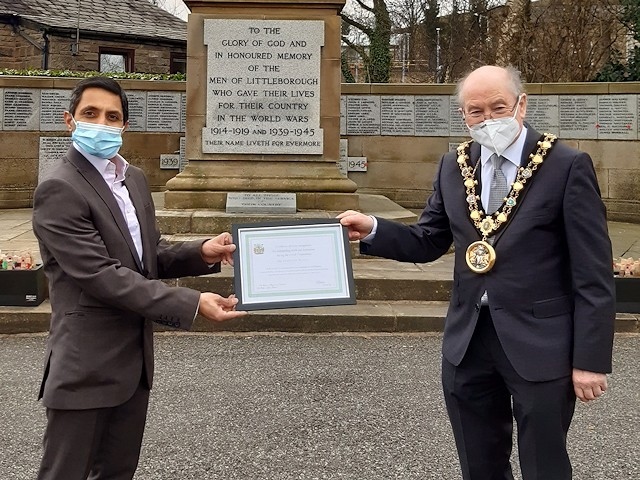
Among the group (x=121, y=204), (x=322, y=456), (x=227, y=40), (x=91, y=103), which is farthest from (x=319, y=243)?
(x=227, y=40)

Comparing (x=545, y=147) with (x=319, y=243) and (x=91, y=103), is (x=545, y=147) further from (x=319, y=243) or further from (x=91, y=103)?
(x=91, y=103)

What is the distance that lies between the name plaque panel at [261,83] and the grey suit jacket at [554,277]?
6459 millimetres

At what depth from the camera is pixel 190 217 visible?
8.06 metres

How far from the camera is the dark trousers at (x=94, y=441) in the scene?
2.27m

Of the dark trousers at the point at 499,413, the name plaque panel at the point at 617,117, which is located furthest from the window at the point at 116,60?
the dark trousers at the point at 499,413

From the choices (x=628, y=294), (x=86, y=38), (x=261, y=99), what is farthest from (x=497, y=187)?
(x=86, y=38)

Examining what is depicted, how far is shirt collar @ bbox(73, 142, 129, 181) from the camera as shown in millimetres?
2357

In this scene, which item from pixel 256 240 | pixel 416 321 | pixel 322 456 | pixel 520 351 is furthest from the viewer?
pixel 416 321

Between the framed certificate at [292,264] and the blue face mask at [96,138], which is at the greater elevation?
the blue face mask at [96,138]

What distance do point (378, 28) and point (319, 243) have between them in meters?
25.2

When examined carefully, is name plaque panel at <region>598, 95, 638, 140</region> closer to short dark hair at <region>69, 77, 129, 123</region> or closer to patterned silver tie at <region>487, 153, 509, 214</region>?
patterned silver tie at <region>487, 153, 509, 214</region>

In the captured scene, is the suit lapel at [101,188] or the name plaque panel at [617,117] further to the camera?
the name plaque panel at [617,117]

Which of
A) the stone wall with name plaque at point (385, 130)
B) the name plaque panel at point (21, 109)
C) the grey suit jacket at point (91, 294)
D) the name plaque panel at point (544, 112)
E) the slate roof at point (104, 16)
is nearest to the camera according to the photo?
the grey suit jacket at point (91, 294)

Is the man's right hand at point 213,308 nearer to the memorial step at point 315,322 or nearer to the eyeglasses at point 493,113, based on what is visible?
the eyeglasses at point 493,113
